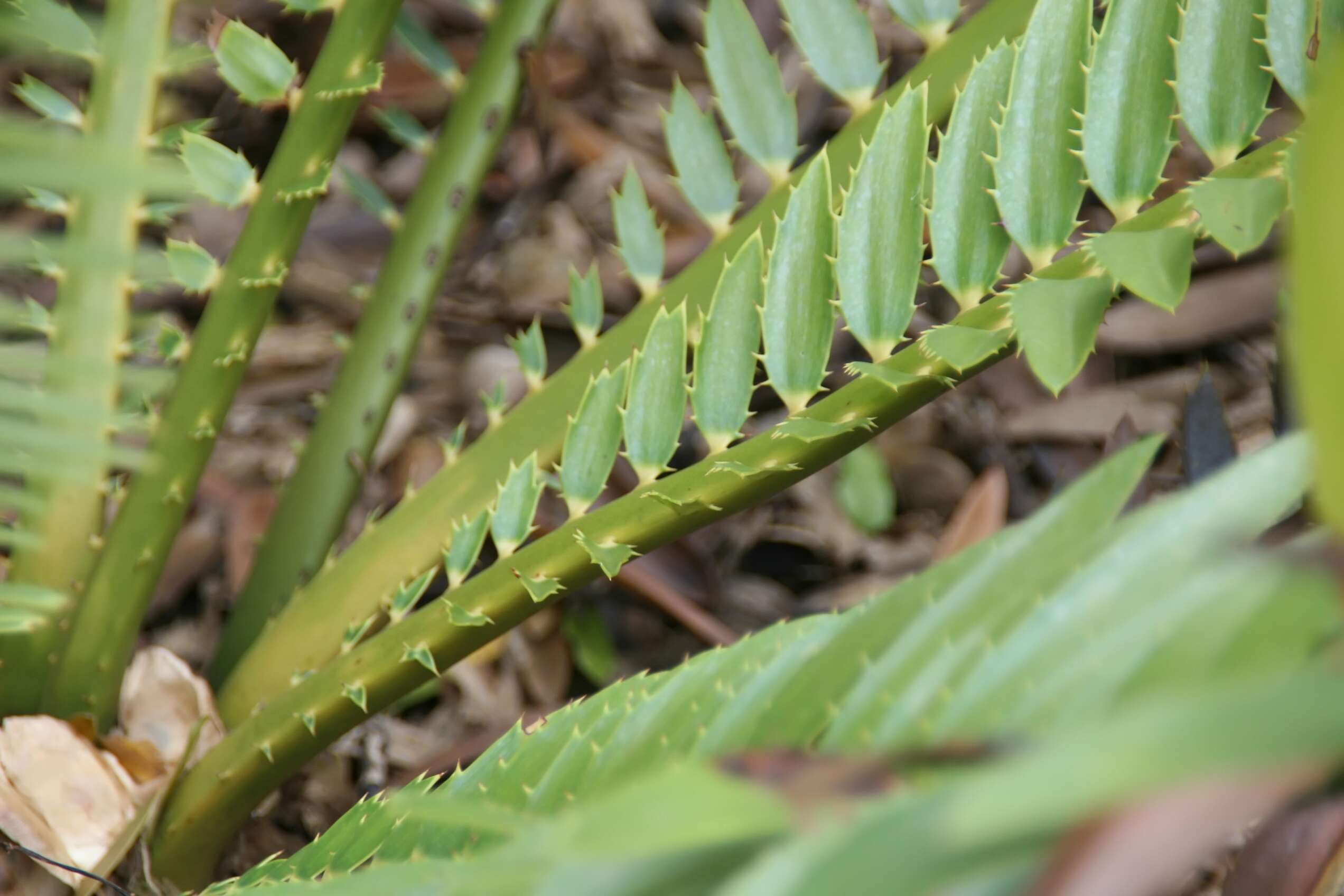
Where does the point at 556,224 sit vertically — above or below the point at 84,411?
above

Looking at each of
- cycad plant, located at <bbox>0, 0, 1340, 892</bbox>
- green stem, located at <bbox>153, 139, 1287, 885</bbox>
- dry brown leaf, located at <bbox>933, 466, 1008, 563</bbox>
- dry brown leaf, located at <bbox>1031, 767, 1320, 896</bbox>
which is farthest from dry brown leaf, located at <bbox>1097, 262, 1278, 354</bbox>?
dry brown leaf, located at <bbox>1031, 767, 1320, 896</bbox>

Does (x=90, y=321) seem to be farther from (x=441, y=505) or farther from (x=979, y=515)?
(x=979, y=515)

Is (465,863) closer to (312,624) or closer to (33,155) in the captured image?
(33,155)

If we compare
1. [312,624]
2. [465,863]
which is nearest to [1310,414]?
[465,863]

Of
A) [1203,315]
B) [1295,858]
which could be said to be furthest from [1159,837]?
[1203,315]

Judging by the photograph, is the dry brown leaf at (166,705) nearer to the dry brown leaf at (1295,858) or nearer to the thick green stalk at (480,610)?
the thick green stalk at (480,610)

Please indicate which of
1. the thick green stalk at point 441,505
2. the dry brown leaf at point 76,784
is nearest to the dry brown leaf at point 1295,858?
the thick green stalk at point 441,505

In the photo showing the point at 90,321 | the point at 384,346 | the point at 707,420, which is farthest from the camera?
the point at 384,346

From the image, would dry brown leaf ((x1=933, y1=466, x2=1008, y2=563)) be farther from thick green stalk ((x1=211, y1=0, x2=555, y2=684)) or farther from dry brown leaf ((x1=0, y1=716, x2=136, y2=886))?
dry brown leaf ((x1=0, y1=716, x2=136, y2=886))

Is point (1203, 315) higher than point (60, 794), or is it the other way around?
point (60, 794)
